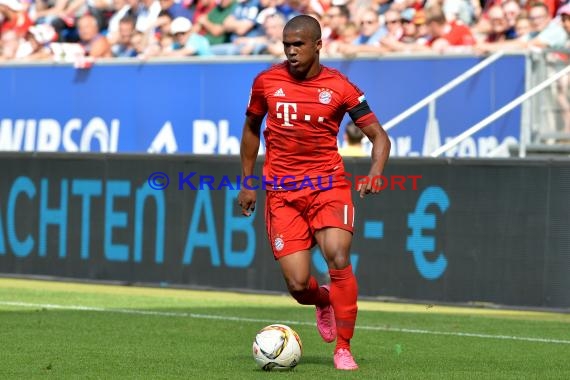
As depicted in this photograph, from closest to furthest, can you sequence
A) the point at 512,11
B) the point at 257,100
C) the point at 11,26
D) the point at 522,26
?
the point at 257,100 < the point at 522,26 < the point at 512,11 < the point at 11,26

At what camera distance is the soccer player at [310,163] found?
9242mm

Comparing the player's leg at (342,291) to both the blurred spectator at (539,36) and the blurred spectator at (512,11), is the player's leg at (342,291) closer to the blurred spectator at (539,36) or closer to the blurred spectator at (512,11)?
the blurred spectator at (539,36)

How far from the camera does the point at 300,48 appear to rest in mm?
9164

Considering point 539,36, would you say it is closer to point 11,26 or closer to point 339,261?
point 339,261

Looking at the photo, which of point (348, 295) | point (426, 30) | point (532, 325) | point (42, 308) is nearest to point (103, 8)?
point (426, 30)

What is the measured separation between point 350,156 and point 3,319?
4.60 meters

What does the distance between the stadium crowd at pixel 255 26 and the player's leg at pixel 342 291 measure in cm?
848

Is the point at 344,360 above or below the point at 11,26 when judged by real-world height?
below

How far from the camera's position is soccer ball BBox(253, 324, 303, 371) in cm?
916

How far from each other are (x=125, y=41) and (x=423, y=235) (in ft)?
27.6

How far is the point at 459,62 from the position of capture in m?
17.7

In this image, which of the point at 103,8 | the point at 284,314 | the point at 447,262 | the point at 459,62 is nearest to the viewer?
the point at 284,314

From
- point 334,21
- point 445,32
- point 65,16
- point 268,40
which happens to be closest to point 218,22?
point 268,40

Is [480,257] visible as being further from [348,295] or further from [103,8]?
[103,8]
